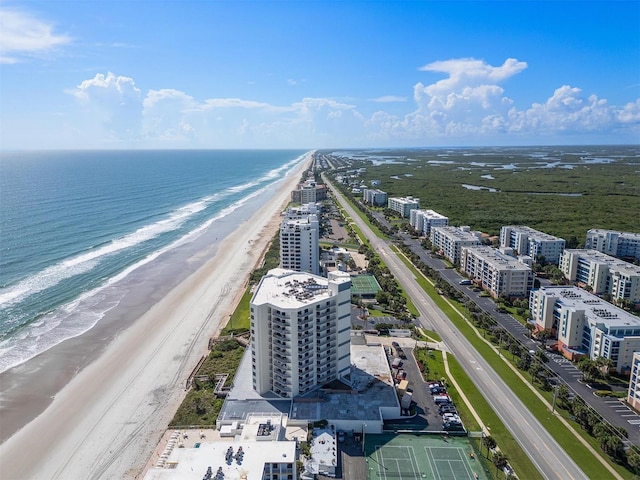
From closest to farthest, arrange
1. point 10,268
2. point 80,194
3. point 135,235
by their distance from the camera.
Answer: point 10,268 < point 135,235 < point 80,194

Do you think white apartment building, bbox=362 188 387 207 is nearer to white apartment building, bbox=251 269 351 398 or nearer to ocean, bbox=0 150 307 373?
ocean, bbox=0 150 307 373

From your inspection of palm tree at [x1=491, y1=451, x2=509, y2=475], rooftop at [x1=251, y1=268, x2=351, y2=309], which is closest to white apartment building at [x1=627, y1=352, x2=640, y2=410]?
palm tree at [x1=491, y1=451, x2=509, y2=475]

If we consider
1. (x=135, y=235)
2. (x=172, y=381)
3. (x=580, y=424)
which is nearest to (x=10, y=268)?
(x=135, y=235)

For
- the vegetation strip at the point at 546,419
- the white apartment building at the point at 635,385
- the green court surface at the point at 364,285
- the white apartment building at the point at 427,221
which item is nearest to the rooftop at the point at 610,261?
the vegetation strip at the point at 546,419

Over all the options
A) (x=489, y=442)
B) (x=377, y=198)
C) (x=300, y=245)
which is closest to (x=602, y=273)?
(x=489, y=442)

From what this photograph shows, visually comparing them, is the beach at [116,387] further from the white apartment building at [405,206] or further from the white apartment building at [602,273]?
the white apartment building at [405,206]

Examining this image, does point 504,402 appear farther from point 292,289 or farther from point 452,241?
point 452,241

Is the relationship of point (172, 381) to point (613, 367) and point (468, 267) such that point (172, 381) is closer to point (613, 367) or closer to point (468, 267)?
point (613, 367)
